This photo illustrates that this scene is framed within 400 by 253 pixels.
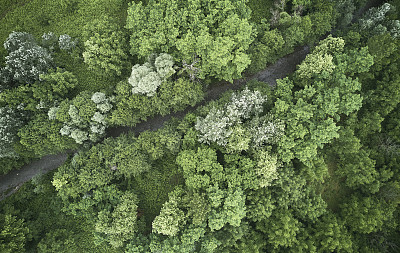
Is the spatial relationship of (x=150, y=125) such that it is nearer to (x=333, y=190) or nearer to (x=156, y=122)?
(x=156, y=122)

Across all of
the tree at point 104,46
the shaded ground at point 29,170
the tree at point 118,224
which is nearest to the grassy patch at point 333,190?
the tree at point 118,224

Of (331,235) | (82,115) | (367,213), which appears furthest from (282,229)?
(82,115)

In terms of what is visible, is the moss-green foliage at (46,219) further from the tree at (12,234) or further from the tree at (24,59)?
the tree at (24,59)

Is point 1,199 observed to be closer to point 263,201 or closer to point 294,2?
point 263,201

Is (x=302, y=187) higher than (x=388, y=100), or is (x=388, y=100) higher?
(x=388, y=100)

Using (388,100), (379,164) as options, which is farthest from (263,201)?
(388,100)

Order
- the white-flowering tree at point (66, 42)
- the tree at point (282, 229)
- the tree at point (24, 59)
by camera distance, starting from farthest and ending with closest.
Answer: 1. the white-flowering tree at point (66, 42)
2. the tree at point (24, 59)
3. the tree at point (282, 229)

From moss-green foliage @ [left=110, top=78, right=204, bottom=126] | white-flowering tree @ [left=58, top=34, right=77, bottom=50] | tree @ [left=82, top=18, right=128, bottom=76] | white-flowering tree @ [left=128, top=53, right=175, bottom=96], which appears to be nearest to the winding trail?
moss-green foliage @ [left=110, top=78, right=204, bottom=126]
